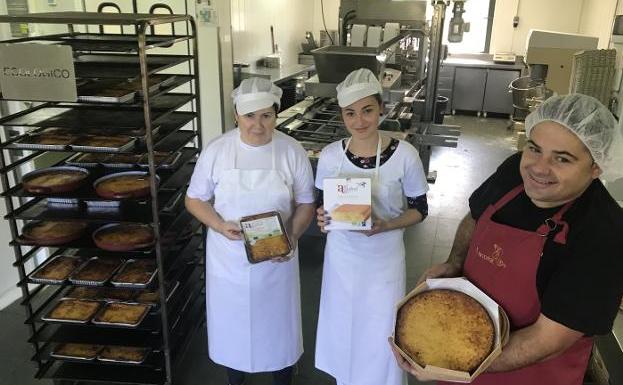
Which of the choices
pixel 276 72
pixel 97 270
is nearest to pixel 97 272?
pixel 97 270

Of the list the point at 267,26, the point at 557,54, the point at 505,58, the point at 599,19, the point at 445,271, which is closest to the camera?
the point at 445,271

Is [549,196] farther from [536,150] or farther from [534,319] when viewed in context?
[534,319]

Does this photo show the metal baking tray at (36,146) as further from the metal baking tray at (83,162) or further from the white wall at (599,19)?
the white wall at (599,19)

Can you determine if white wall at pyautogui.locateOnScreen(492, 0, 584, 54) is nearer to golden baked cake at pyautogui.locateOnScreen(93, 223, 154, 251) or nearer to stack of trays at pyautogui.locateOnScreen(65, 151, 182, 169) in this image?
stack of trays at pyautogui.locateOnScreen(65, 151, 182, 169)

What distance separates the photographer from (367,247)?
1.86 metres

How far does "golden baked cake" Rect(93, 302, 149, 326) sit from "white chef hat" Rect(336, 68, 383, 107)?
128 cm

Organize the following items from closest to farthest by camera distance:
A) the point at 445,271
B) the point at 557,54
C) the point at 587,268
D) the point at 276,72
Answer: the point at 587,268
the point at 445,271
the point at 557,54
the point at 276,72

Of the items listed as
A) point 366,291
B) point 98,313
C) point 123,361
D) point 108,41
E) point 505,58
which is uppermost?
point 108,41

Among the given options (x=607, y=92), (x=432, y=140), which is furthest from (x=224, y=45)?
(x=607, y=92)

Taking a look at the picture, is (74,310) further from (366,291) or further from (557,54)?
(557,54)

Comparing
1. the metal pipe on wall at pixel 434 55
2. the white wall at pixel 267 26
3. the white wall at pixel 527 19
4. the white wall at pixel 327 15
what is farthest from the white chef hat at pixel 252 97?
the white wall at pixel 527 19

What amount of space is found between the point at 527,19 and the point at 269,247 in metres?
7.35

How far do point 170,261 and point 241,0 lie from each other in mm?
3321

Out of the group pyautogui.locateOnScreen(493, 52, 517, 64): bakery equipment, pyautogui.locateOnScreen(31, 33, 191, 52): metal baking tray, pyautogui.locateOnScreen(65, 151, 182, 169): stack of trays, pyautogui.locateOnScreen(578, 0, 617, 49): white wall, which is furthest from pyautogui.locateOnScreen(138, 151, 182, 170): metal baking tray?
pyautogui.locateOnScreen(493, 52, 517, 64): bakery equipment
